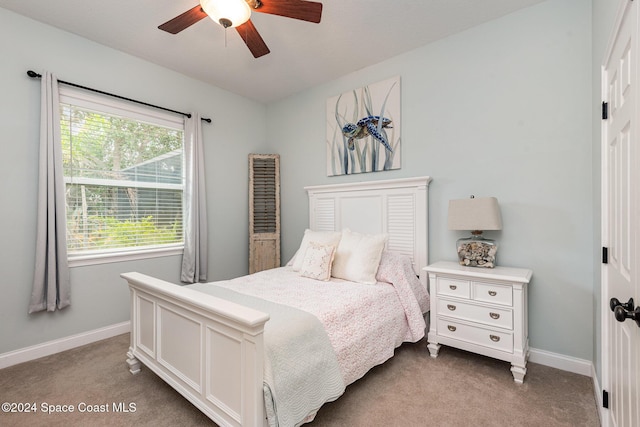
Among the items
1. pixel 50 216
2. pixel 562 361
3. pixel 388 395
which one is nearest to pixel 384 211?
pixel 388 395

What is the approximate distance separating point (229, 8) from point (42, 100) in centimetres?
201

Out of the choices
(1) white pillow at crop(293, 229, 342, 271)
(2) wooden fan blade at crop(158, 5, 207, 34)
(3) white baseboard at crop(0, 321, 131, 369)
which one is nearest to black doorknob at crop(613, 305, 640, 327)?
(1) white pillow at crop(293, 229, 342, 271)

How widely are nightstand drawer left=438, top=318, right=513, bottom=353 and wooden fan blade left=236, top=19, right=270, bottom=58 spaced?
8.34ft

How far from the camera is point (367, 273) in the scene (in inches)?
99.3

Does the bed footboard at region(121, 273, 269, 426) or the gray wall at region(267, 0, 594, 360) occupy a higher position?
the gray wall at region(267, 0, 594, 360)

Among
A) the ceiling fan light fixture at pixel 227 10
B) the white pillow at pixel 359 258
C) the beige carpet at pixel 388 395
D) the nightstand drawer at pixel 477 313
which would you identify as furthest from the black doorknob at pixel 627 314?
the ceiling fan light fixture at pixel 227 10

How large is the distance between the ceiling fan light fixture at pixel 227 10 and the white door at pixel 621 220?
1.73 m

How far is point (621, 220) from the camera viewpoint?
125cm

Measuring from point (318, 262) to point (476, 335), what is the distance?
1.35 m

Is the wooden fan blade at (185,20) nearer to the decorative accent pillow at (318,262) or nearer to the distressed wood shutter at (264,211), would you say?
the decorative accent pillow at (318,262)

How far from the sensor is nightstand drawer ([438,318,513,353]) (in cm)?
212

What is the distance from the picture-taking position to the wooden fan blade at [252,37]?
196cm

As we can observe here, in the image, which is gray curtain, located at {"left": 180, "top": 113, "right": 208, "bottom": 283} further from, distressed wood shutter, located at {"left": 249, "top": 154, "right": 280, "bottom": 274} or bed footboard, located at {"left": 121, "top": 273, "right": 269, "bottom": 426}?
bed footboard, located at {"left": 121, "top": 273, "right": 269, "bottom": 426}

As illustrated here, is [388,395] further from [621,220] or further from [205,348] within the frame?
[621,220]
